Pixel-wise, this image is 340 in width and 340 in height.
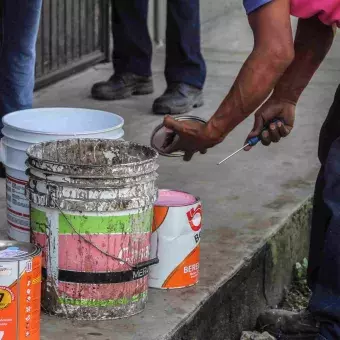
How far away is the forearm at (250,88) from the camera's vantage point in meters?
3.01

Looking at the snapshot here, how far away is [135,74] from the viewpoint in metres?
6.11

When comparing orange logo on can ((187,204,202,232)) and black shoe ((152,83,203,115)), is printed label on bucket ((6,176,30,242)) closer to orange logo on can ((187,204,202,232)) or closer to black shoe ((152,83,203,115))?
orange logo on can ((187,204,202,232))

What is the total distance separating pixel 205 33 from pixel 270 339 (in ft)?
15.5

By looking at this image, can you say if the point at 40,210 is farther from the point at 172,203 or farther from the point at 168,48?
the point at 168,48

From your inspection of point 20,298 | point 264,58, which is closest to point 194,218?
point 264,58

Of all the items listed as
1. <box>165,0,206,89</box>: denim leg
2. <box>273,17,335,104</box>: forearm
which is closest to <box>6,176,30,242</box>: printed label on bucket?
<box>273,17,335,104</box>: forearm

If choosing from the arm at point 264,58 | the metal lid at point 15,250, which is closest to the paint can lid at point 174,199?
the arm at point 264,58

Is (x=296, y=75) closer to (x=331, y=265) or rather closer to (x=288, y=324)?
(x=331, y=265)

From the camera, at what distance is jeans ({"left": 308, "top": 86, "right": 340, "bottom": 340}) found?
324cm

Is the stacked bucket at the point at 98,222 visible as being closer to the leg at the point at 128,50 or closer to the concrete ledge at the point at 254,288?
the concrete ledge at the point at 254,288

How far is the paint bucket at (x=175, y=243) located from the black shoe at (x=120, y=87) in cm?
263

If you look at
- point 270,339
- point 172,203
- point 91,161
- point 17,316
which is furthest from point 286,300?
point 17,316

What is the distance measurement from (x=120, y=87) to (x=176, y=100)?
0.49 metres

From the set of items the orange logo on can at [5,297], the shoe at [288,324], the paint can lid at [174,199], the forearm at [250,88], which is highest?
the forearm at [250,88]
